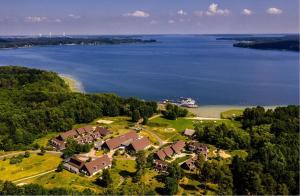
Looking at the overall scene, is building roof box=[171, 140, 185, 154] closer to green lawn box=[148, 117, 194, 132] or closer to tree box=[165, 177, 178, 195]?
green lawn box=[148, 117, 194, 132]

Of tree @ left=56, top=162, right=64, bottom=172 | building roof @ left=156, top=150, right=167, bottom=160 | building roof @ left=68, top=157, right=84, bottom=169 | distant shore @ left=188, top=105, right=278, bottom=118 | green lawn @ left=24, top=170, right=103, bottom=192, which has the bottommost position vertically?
green lawn @ left=24, top=170, right=103, bottom=192

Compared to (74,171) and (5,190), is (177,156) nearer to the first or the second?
(74,171)

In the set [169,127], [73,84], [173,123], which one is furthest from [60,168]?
[73,84]

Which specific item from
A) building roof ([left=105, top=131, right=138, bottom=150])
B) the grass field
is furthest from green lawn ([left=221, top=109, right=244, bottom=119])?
the grass field

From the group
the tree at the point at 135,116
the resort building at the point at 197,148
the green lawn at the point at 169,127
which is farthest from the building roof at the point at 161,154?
the tree at the point at 135,116

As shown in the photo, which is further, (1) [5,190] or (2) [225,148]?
(2) [225,148]

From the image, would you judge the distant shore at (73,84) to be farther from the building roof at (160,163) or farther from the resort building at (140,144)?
the building roof at (160,163)

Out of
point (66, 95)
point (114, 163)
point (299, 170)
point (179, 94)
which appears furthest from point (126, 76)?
point (299, 170)
